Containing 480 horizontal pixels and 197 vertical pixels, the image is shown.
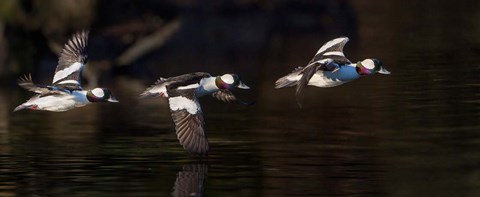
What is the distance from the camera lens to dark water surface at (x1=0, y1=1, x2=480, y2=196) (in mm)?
25938

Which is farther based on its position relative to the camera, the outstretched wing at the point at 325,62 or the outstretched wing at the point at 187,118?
the outstretched wing at the point at 187,118

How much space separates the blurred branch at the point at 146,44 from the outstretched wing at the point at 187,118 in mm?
30649

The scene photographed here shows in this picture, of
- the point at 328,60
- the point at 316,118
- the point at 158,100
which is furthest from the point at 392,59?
the point at 328,60

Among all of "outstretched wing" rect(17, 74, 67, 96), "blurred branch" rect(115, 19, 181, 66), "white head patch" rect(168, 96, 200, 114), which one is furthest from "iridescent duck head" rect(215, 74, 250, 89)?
"blurred branch" rect(115, 19, 181, 66)

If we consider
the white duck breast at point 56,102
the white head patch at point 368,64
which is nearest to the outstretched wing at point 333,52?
the white head patch at point 368,64

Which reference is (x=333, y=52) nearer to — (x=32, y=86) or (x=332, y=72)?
(x=332, y=72)

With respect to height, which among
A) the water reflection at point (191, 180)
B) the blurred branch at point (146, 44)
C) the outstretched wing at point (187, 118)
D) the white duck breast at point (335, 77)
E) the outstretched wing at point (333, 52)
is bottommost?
the water reflection at point (191, 180)

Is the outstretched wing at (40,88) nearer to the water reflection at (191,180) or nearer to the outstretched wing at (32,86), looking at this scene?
the outstretched wing at (32,86)

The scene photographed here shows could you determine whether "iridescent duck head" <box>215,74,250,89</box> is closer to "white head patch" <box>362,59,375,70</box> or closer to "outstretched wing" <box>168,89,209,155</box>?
"outstretched wing" <box>168,89,209,155</box>

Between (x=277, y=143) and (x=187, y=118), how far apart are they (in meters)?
5.66

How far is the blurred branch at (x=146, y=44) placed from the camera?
5753 cm

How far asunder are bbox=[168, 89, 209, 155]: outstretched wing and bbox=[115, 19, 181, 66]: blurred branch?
101 ft

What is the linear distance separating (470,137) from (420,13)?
5886 cm

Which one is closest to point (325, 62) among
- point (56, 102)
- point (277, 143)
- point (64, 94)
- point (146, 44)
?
point (64, 94)
